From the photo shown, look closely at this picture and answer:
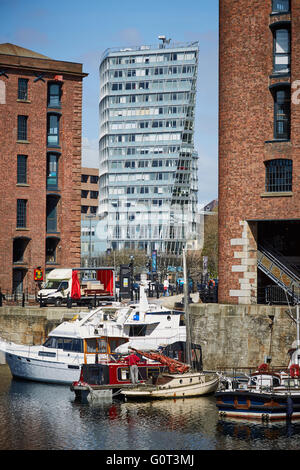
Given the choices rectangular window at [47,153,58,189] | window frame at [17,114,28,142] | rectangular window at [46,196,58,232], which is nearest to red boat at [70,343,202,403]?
rectangular window at [46,196,58,232]

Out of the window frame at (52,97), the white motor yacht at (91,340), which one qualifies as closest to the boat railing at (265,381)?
the white motor yacht at (91,340)

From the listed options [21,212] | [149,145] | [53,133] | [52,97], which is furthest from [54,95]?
[149,145]

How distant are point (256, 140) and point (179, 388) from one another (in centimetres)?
1377

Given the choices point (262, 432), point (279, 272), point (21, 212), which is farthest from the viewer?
point (21, 212)

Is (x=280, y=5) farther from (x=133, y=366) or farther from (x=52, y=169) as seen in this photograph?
(x=52, y=169)

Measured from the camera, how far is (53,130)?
231 ft

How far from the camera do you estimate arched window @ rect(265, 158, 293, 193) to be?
4316 centimetres

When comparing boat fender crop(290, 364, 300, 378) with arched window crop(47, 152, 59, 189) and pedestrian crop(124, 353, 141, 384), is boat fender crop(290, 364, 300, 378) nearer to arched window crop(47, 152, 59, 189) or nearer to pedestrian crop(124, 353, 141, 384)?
pedestrian crop(124, 353, 141, 384)

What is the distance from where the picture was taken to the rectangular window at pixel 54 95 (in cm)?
7012

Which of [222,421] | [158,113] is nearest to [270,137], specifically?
[222,421]

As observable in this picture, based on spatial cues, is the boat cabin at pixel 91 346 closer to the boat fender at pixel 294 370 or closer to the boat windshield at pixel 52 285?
the boat fender at pixel 294 370

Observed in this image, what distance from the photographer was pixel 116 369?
42.6 meters
